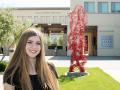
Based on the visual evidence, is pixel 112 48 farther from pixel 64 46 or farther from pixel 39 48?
pixel 39 48

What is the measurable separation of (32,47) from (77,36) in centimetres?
1401

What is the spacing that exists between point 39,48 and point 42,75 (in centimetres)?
24

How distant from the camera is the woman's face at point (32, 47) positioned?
340 cm

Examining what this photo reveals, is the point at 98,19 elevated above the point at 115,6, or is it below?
below

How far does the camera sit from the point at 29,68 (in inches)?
134

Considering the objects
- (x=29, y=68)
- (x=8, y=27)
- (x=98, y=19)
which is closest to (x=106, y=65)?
(x=8, y=27)

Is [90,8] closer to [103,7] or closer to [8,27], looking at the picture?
[103,7]

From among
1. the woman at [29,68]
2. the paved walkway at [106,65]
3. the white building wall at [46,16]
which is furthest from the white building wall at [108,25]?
the woman at [29,68]

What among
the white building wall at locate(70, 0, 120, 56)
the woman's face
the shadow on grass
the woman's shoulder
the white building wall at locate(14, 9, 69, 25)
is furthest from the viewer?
the white building wall at locate(14, 9, 69, 25)

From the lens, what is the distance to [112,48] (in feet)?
124

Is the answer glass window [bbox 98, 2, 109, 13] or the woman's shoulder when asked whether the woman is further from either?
glass window [bbox 98, 2, 109, 13]

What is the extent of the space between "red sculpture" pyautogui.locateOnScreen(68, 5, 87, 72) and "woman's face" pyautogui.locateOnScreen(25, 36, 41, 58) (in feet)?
45.5

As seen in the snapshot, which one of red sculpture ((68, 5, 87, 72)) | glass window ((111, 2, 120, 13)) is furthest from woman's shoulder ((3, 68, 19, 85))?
glass window ((111, 2, 120, 13))

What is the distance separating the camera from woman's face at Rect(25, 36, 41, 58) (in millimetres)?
3398
